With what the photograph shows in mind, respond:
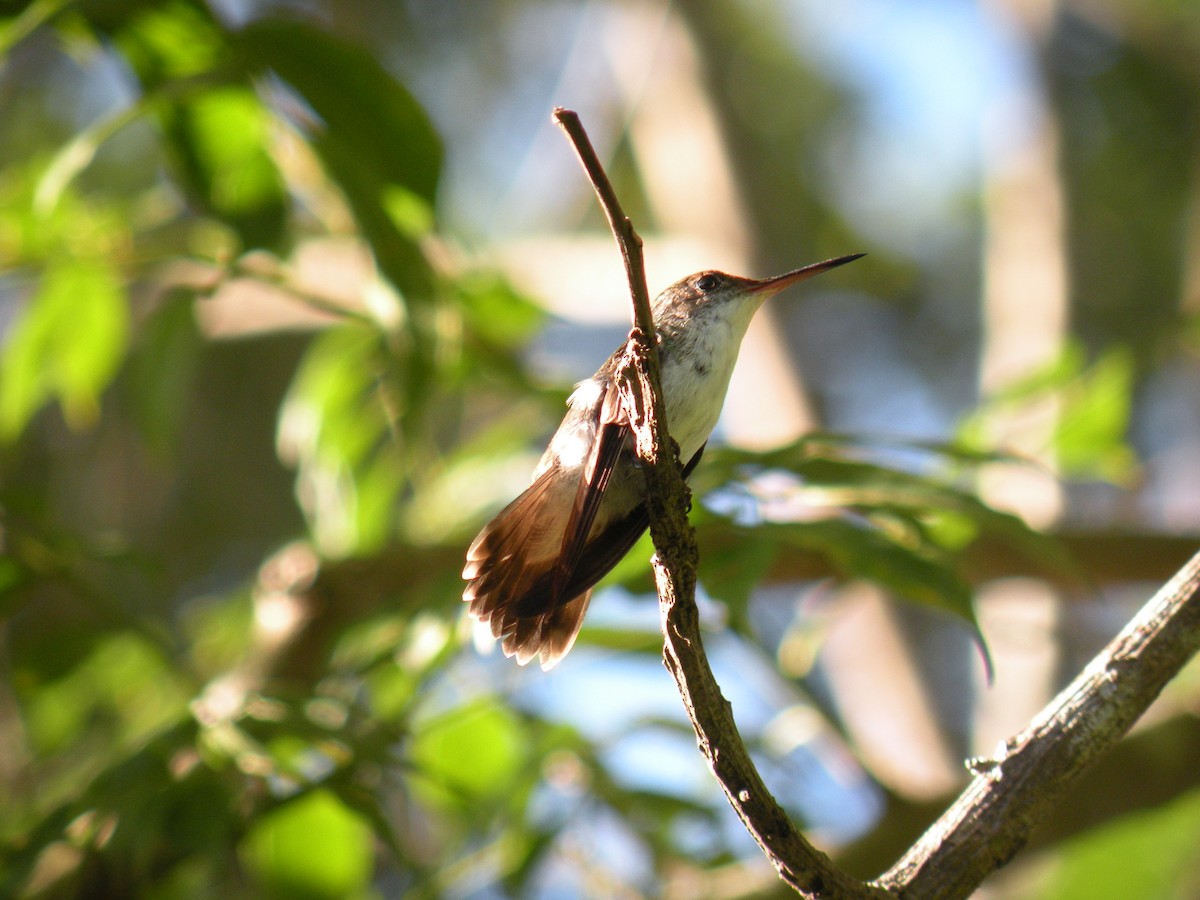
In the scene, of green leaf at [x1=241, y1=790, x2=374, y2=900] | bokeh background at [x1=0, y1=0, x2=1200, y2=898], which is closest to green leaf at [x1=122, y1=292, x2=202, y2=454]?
bokeh background at [x1=0, y1=0, x2=1200, y2=898]

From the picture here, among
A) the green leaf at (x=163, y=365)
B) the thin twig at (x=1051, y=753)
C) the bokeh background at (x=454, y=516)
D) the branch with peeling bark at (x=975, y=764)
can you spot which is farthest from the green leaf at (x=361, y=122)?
the thin twig at (x=1051, y=753)

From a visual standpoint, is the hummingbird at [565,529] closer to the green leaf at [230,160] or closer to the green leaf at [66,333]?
the green leaf at [230,160]

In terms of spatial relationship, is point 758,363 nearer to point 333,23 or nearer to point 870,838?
point 870,838

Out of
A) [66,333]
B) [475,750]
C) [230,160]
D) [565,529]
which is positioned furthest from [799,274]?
[66,333]

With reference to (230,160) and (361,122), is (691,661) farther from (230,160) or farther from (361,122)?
(230,160)

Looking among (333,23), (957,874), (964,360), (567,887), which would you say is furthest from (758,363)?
(964,360)

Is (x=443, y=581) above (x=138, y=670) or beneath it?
above
